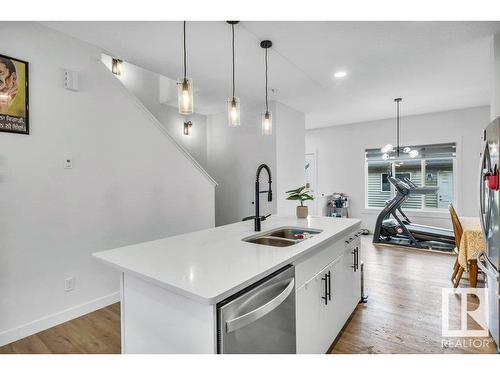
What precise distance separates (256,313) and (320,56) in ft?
9.09

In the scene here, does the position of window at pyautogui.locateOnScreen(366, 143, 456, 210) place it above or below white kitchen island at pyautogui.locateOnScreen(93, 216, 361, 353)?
above

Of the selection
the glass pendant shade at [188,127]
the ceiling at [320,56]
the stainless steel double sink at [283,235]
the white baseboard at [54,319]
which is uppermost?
the ceiling at [320,56]

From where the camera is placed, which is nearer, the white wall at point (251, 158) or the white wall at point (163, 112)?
the white wall at point (251, 158)

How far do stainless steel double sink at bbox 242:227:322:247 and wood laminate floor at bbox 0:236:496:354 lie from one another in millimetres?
834

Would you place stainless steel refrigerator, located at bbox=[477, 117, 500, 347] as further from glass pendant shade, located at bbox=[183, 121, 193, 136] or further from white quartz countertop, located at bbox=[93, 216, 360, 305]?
glass pendant shade, located at bbox=[183, 121, 193, 136]

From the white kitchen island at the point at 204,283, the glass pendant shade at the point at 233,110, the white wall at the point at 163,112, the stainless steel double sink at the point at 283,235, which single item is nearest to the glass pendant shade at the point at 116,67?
the white wall at the point at 163,112

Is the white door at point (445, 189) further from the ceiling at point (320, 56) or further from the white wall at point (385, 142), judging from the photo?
the ceiling at point (320, 56)

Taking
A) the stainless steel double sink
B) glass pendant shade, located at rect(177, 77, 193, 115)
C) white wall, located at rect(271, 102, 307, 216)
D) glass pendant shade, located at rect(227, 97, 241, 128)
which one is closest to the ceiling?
white wall, located at rect(271, 102, 307, 216)

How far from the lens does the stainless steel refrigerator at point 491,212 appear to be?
5.40 feet

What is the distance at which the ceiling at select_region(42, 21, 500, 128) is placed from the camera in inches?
96.4

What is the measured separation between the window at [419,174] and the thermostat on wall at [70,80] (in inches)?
226
